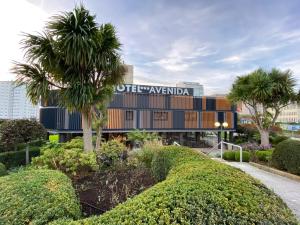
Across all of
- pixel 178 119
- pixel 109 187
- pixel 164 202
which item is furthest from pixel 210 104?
pixel 164 202

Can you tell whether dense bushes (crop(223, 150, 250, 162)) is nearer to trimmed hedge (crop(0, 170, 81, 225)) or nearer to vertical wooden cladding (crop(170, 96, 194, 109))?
trimmed hedge (crop(0, 170, 81, 225))

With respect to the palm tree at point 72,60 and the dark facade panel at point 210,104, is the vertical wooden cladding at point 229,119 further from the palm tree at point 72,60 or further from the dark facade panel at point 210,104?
the palm tree at point 72,60

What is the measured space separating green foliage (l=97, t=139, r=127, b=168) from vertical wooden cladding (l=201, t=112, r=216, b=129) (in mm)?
19371

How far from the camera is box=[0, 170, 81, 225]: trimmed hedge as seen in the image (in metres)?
2.78

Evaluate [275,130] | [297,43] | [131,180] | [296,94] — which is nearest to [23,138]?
[131,180]

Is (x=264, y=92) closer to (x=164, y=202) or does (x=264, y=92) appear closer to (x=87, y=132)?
(x=87, y=132)

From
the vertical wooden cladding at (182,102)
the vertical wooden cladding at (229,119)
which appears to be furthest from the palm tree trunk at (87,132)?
the vertical wooden cladding at (229,119)

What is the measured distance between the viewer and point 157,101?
24.6m

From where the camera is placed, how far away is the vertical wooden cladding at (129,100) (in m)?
23.3

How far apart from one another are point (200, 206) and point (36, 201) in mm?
1990

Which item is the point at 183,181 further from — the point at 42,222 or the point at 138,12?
the point at 138,12

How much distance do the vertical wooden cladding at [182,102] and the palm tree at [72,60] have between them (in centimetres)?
1765

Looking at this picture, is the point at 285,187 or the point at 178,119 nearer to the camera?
the point at 285,187

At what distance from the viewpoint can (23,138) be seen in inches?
366
